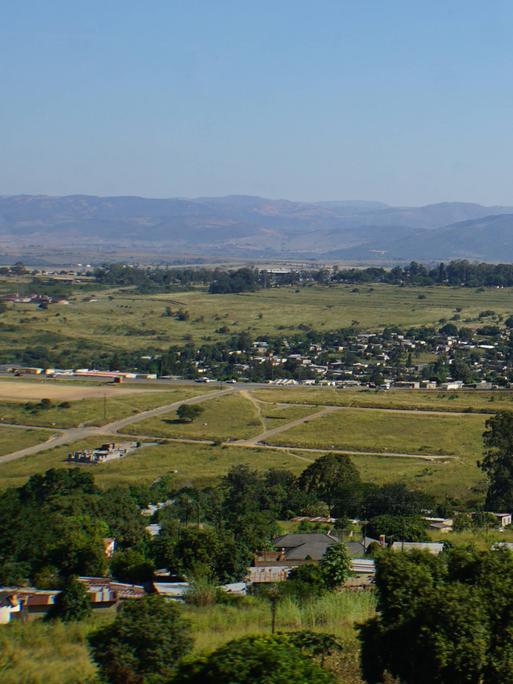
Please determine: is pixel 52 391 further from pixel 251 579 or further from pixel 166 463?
pixel 251 579

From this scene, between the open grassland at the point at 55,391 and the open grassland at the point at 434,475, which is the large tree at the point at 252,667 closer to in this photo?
the open grassland at the point at 434,475

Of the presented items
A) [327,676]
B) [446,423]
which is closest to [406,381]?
[446,423]

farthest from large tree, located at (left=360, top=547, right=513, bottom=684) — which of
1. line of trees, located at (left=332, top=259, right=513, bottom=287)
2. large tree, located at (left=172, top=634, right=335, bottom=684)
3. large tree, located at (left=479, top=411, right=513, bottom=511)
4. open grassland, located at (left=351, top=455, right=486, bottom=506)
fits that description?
line of trees, located at (left=332, top=259, right=513, bottom=287)

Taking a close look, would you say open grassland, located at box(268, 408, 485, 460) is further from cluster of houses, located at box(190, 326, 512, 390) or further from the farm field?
cluster of houses, located at box(190, 326, 512, 390)

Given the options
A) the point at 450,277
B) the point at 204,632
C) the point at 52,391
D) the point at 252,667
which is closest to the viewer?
the point at 252,667

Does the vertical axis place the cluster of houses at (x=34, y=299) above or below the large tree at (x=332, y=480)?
above

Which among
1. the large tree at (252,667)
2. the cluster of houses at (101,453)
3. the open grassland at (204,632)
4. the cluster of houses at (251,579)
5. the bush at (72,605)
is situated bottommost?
the cluster of houses at (101,453)

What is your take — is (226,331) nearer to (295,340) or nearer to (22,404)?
(295,340)

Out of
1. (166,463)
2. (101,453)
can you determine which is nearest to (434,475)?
(166,463)

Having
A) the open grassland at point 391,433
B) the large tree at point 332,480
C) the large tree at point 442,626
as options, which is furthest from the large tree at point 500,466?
the large tree at point 442,626
